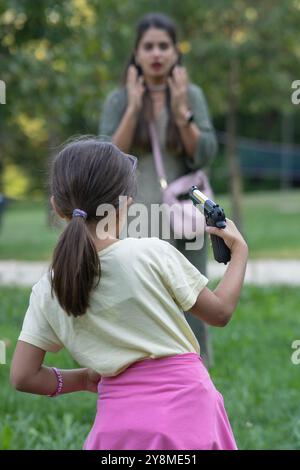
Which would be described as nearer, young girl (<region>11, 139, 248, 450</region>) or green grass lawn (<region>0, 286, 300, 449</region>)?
young girl (<region>11, 139, 248, 450</region>)

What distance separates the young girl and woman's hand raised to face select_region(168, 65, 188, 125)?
2002mm

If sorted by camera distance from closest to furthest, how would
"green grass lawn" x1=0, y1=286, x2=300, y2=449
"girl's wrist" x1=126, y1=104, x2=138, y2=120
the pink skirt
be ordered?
the pink skirt → "green grass lawn" x1=0, y1=286, x2=300, y2=449 → "girl's wrist" x1=126, y1=104, x2=138, y2=120

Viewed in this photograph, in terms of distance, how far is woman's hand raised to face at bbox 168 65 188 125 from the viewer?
13.7 ft

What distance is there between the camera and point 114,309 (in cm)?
214

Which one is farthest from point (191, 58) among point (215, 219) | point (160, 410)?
point (160, 410)

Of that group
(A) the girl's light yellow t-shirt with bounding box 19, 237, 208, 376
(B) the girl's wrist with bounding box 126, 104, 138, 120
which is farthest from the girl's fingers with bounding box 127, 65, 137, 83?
(A) the girl's light yellow t-shirt with bounding box 19, 237, 208, 376

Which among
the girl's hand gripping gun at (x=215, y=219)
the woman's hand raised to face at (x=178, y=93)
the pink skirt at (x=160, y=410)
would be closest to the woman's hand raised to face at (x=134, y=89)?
the woman's hand raised to face at (x=178, y=93)

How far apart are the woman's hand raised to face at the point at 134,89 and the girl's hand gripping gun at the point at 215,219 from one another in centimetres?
190

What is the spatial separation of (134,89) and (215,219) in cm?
209

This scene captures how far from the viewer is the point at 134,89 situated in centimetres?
420

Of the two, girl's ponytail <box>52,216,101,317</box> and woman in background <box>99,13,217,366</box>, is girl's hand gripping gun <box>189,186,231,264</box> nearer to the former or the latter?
girl's ponytail <box>52,216,101,317</box>

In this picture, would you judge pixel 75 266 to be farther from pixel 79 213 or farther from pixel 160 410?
pixel 160 410

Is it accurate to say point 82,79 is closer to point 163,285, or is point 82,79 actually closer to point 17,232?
point 17,232
